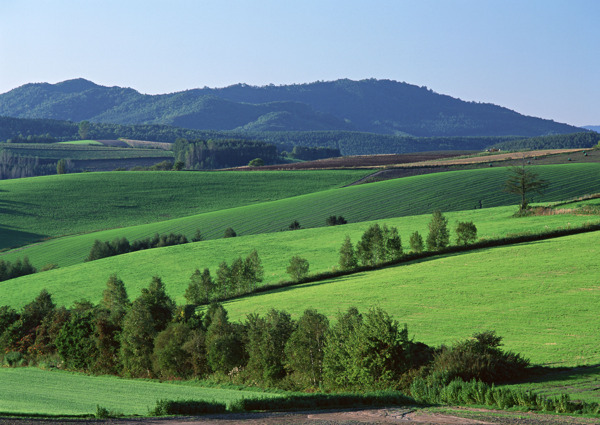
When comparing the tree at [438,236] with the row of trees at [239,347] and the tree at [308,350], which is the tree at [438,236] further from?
the tree at [308,350]

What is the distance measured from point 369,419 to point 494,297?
1093 inches

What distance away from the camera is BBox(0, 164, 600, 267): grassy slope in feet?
324

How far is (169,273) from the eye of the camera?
73.1m

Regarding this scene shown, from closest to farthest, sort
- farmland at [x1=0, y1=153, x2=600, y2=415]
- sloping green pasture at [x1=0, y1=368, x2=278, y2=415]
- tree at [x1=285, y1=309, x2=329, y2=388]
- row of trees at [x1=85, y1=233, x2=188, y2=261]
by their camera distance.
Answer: sloping green pasture at [x1=0, y1=368, x2=278, y2=415], tree at [x1=285, y1=309, x2=329, y2=388], farmland at [x1=0, y1=153, x2=600, y2=415], row of trees at [x1=85, y1=233, x2=188, y2=261]

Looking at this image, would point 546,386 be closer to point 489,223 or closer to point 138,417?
point 138,417

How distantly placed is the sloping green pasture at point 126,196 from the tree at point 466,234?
226 feet

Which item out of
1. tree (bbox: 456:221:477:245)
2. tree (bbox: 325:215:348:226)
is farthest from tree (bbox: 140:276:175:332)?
tree (bbox: 325:215:348:226)

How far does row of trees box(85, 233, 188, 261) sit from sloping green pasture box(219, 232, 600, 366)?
37029 mm

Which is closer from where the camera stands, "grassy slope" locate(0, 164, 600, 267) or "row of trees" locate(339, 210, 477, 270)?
"row of trees" locate(339, 210, 477, 270)

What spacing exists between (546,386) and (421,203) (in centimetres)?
7771

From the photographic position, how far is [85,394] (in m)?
31.1

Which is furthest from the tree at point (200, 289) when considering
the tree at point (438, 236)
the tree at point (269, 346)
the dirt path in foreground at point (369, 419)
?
the dirt path in foreground at point (369, 419)

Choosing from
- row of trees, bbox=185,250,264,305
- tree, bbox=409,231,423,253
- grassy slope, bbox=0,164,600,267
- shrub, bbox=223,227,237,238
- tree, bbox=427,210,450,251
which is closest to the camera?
row of trees, bbox=185,250,264,305

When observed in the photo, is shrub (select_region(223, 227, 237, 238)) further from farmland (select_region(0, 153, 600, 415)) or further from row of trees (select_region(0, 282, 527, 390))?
row of trees (select_region(0, 282, 527, 390))
